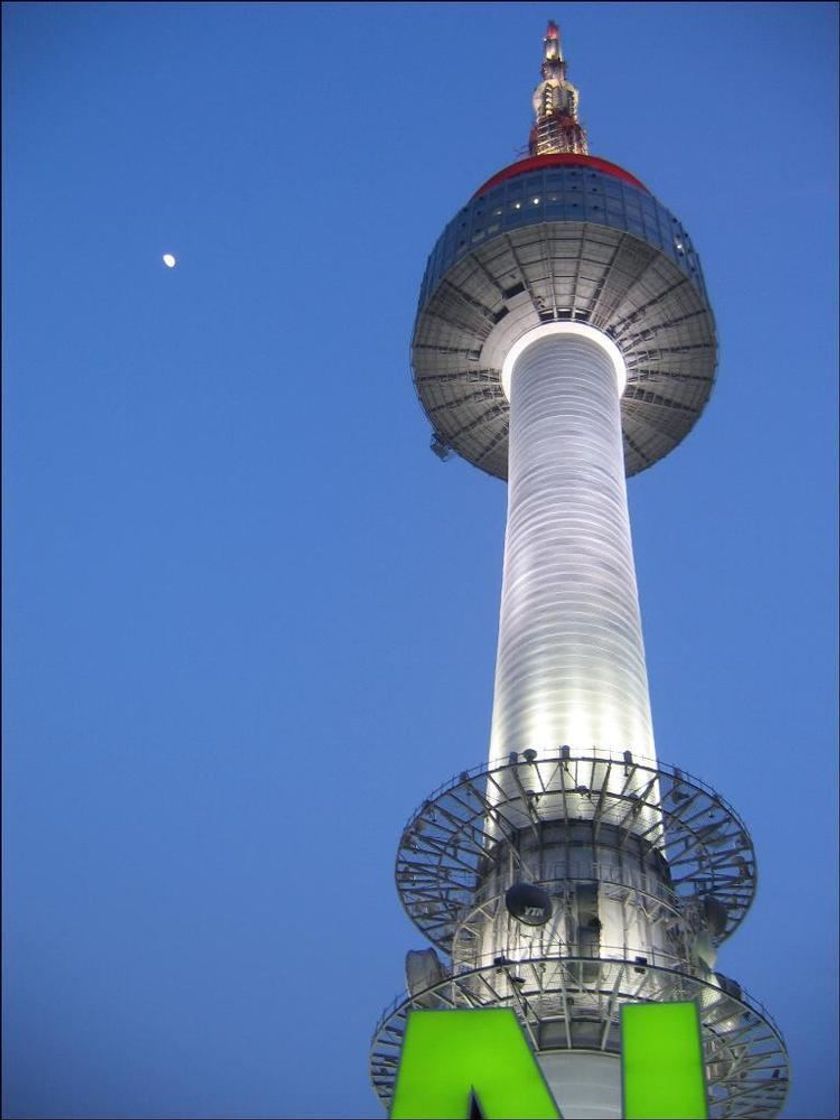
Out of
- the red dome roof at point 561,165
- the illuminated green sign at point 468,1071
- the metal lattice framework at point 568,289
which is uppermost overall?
the red dome roof at point 561,165

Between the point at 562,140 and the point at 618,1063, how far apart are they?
6804cm

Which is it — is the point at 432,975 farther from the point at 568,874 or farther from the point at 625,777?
the point at 625,777

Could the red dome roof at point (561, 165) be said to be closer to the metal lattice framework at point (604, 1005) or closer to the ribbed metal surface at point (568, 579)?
the ribbed metal surface at point (568, 579)

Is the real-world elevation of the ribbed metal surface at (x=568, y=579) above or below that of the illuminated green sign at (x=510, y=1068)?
above

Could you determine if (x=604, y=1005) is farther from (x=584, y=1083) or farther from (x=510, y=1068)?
(x=510, y=1068)

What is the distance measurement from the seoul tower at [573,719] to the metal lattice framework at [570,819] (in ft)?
0.31

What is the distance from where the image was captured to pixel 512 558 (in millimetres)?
56375

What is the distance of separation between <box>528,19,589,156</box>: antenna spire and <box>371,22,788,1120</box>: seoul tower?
10.1 meters

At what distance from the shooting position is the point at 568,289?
69500mm

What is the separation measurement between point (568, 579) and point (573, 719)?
322 inches

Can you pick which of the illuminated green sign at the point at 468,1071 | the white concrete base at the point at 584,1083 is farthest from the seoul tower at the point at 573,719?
the illuminated green sign at the point at 468,1071

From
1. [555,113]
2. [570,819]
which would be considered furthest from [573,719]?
[555,113]

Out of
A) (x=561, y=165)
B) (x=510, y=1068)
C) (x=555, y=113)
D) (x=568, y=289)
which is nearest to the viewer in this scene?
(x=510, y=1068)

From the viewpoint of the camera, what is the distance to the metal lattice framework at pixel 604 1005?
37.2m
